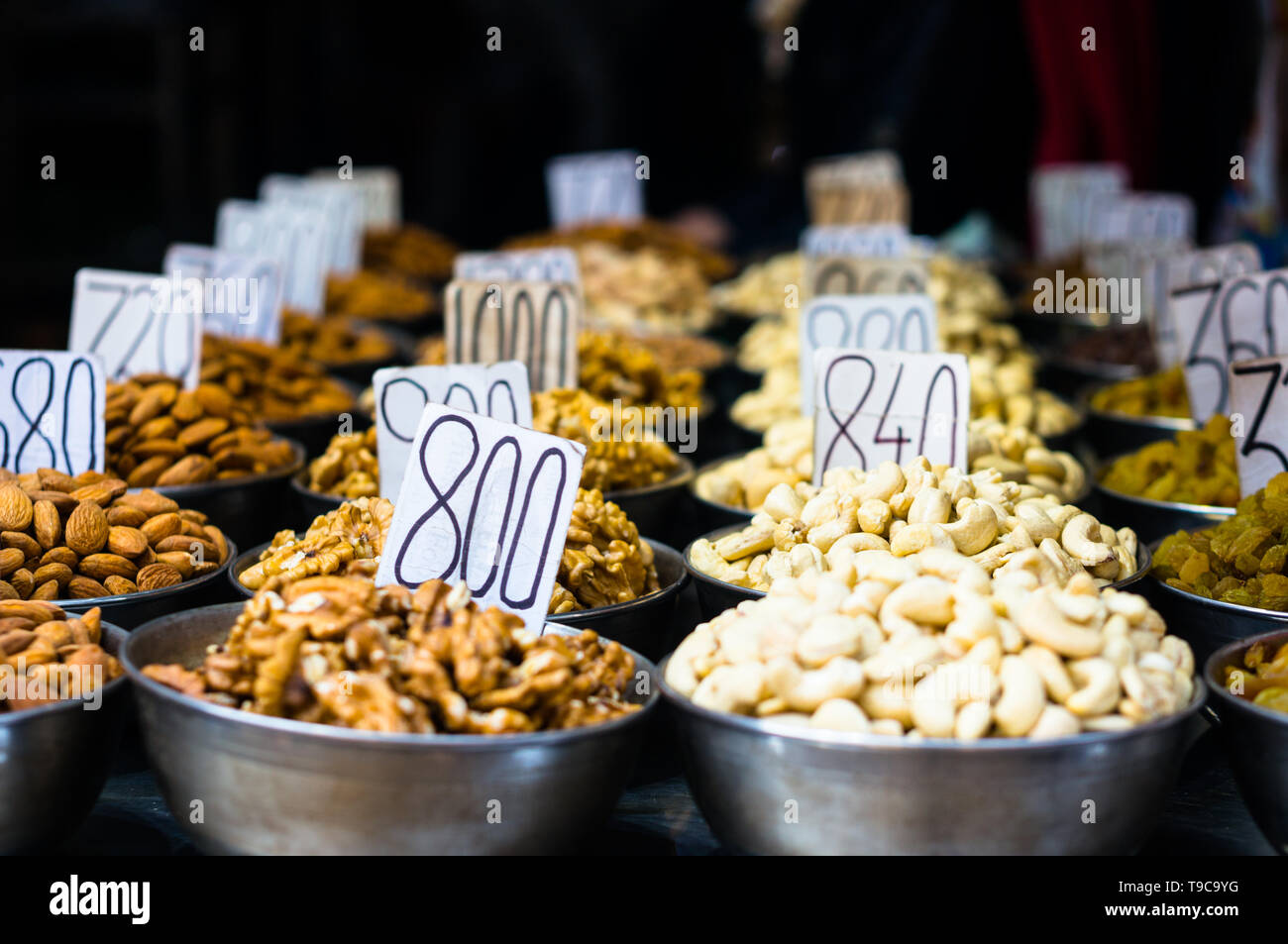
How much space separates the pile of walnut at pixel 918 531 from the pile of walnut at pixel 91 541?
22.9 inches

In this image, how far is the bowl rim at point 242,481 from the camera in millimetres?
1754

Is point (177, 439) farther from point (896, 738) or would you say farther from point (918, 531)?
point (896, 738)

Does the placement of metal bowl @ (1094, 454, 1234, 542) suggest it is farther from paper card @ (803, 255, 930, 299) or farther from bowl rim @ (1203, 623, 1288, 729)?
paper card @ (803, 255, 930, 299)

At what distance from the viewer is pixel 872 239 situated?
10.3 ft

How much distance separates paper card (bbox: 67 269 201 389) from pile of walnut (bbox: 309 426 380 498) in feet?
1.26

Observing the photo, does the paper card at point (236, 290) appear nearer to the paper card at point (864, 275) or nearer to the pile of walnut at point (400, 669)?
the paper card at point (864, 275)

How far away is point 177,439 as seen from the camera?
1.89m

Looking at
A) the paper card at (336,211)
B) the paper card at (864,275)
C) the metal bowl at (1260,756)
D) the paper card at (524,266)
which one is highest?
the paper card at (336,211)

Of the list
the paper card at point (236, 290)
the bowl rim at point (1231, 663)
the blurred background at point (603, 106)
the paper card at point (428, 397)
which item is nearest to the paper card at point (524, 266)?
the paper card at point (236, 290)

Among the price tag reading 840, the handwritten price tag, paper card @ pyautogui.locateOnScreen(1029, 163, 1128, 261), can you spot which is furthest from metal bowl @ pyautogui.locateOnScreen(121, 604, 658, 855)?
paper card @ pyautogui.locateOnScreen(1029, 163, 1128, 261)

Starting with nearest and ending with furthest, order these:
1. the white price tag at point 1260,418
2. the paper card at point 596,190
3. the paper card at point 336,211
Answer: the white price tag at point 1260,418
the paper card at point 336,211
the paper card at point 596,190

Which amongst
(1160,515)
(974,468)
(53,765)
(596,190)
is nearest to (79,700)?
(53,765)

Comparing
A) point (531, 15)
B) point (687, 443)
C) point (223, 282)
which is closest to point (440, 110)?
point (531, 15)

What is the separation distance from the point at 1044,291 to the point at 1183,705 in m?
2.81
